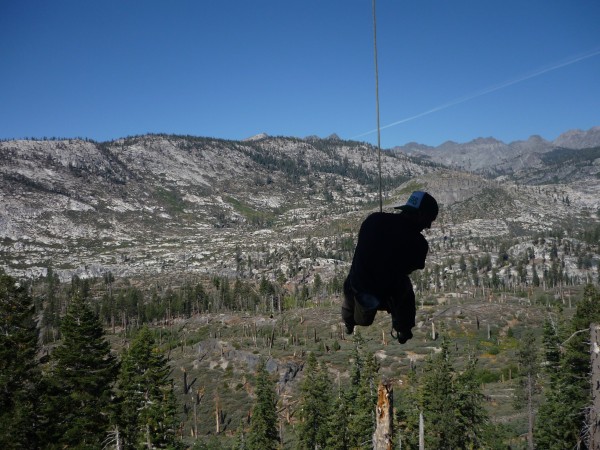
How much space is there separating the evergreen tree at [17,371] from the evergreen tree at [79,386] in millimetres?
844

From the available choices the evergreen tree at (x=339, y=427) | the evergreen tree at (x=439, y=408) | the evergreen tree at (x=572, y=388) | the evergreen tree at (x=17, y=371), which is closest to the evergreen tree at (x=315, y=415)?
the evergreen tree at (x=339, y=427)

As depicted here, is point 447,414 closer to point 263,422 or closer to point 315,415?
point 315,415

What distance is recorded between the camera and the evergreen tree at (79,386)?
1844 cm

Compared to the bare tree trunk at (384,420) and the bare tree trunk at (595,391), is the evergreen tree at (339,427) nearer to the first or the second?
the bare tree trunk at (595,391)

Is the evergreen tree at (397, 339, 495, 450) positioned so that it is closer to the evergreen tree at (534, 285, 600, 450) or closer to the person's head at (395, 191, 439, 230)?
the evergreen tree at (534, 285, 600, 450)

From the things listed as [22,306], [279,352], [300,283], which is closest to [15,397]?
[22,306]

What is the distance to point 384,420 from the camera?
586cm

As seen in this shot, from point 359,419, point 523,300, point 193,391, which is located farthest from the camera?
point 523,300

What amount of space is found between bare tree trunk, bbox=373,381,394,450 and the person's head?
2756 mm

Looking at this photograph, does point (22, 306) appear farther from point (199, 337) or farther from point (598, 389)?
point (199, 337)

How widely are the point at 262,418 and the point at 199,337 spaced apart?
66.8 metres

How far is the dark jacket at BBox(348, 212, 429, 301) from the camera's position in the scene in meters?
3.98

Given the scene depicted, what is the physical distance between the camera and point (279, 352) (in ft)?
243

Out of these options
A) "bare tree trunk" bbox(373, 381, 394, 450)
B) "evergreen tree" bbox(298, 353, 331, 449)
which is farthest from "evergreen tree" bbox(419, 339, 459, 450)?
"bare tree trunk" bbox(373, 381, 394, 450)
